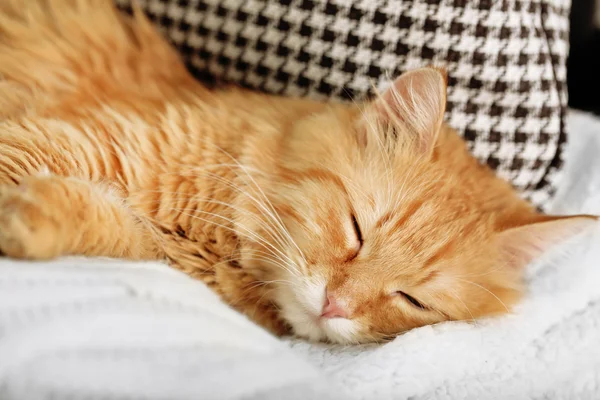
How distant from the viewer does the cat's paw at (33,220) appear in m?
0.80

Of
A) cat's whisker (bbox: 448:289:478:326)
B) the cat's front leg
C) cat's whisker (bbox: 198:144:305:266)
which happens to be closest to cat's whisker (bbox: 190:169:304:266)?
cat's whisker (bbox: 198:144:305:266)

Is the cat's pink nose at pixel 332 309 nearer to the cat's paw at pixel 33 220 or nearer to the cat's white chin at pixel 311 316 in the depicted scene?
the cat's white chin at pixel 311 316

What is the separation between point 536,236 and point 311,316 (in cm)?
58

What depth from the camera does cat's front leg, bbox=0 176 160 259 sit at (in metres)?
0.81

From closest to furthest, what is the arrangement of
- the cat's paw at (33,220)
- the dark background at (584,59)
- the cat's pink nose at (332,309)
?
the cat's paw at (33,220) < the cat's pink nose at (332,309) < the dark background at (584,59)

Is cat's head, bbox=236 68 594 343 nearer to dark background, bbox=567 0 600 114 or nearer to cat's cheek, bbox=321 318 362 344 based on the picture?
cat's cheek, bbox=321 318 362 344

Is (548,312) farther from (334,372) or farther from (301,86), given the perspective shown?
(301,86)

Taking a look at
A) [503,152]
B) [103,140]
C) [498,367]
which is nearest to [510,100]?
[503,152]

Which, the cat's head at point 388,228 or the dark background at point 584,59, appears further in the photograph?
the dark background at point 584,59

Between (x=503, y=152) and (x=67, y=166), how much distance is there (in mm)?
1146

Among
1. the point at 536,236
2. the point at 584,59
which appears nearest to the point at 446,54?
the point at 536,236

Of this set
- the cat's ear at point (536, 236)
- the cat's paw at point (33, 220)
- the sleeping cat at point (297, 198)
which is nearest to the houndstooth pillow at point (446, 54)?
the sleeping cat at point (297, 198)

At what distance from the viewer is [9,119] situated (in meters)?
1.16

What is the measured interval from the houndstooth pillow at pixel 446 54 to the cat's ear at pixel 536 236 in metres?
0.29
